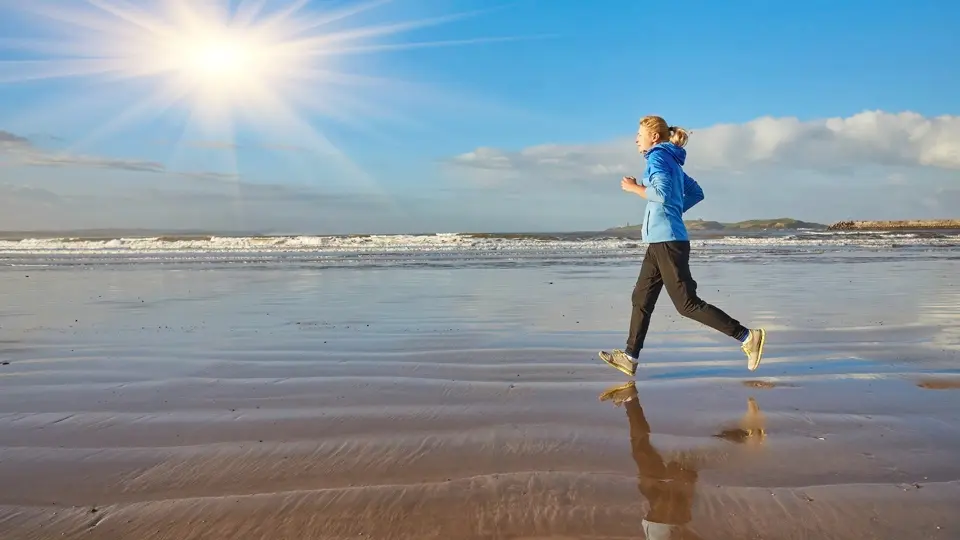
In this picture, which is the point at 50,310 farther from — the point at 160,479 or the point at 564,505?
the point at 564,505

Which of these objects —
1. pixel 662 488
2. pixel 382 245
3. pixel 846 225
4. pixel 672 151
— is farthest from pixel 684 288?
pixel 846 225

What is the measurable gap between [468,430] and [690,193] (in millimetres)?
2661

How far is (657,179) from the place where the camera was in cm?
446

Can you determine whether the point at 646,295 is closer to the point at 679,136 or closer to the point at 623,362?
the point at 623,362

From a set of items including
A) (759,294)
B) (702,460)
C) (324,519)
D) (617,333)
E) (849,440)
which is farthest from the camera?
(759,294)

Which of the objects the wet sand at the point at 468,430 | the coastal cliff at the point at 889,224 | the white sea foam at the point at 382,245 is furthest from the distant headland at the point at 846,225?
the wet sand at the point at 468,430

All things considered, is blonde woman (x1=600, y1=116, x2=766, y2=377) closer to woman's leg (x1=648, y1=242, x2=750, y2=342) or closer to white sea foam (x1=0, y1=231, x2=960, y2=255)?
woman's leg (x1=648, y1=242, x2=750, y2=342)

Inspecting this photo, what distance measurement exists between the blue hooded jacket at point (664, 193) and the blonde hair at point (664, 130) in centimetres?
6

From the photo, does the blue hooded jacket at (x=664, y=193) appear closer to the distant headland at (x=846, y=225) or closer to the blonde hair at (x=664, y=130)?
the blonde hair at (x=664, y=130)

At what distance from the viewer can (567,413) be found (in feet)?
12.1

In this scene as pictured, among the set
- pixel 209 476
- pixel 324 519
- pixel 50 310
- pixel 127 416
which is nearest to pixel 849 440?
pixel 324 519

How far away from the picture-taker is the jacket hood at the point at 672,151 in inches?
179

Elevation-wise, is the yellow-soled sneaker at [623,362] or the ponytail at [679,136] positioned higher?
the ponytail at [679,136]

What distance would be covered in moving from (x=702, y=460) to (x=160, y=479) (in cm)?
247
